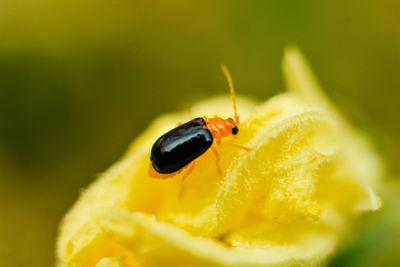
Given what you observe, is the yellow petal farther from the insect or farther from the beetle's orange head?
the beetle's orange head

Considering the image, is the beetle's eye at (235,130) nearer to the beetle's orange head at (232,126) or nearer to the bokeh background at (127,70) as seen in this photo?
the beetle's orange head at (232,126)

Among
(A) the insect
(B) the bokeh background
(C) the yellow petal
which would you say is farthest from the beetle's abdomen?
(B) the bokeh background

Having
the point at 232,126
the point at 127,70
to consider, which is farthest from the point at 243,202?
the point at 127,70

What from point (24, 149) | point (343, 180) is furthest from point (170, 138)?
point (24, 149)

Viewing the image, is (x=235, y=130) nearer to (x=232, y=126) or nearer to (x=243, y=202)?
(x=232, y=126)

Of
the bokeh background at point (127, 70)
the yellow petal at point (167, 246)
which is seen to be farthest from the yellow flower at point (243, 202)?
the bokeh background at point (127, 70)

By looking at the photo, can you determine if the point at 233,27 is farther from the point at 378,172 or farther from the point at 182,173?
the point at 182,173
